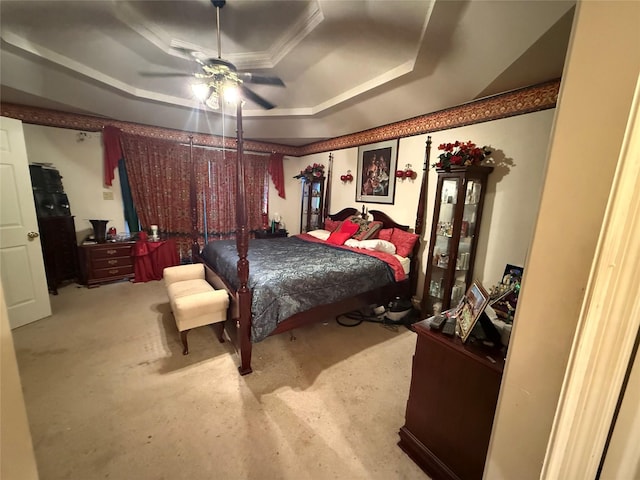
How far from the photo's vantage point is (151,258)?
412 cm

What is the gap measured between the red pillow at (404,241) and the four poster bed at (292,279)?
0.05 meters

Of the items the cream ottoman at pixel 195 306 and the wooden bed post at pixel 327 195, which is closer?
the cream ottoman at pixel 195 306

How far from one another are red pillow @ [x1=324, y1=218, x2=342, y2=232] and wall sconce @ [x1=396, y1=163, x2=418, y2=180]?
1.24 m

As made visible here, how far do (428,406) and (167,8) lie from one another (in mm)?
3356

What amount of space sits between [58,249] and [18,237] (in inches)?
40.3

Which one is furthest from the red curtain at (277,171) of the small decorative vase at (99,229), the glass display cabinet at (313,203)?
the small decorative vase at (99,229)

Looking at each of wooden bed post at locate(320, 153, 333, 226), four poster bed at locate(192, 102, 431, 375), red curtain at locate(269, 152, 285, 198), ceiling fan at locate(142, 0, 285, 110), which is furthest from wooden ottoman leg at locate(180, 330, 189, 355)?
red curtain at locate(269, 152, 285, 198)

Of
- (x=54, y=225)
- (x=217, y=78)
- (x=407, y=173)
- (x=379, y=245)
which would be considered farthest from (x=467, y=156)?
(x=54, y=225)

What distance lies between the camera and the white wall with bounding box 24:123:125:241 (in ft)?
11.9

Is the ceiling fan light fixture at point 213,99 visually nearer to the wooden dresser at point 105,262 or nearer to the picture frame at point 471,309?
the picture frame at point 471,309

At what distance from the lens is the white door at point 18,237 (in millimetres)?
2543

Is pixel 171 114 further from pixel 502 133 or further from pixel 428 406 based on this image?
pixel 428 406

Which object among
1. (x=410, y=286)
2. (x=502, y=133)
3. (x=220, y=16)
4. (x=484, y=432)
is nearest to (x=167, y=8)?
(x=220, y=16)

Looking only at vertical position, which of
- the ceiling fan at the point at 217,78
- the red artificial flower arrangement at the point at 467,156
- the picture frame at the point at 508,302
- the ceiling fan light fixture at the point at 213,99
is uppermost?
the ceiling fan at the point at 217,78
